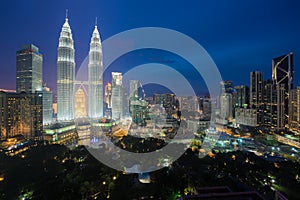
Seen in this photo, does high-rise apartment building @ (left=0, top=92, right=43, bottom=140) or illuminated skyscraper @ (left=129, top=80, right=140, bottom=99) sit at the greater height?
illuminated skyscraper @ (left=129, top=80, right=140, bottom=99)

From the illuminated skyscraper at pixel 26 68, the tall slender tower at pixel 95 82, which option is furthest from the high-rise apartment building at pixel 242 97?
the illuminated skyscraper at pixel 26 68

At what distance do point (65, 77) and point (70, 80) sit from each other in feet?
1.24

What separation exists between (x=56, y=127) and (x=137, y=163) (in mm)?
6440

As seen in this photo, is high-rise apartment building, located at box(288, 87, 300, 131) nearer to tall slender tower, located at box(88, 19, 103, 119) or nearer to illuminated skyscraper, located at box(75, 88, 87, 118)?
tall slender tower, located at box(88, 19, 103, 119)

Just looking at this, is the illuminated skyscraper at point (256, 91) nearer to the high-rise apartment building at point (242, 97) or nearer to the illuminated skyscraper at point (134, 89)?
the high-rise apartment building at point (242, 97)

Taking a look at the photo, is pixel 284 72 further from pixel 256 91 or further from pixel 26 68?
pixel 26 68

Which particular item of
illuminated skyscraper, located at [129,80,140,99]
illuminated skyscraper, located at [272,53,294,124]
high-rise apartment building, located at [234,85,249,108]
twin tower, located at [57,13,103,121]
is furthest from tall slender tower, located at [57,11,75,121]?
illuminated skyscraper, located at [272,53,294,124]

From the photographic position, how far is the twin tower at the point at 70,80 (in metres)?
11.3

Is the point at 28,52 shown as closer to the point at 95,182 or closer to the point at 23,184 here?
the point at 23,184

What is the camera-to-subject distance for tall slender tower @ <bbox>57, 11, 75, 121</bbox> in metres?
11.3

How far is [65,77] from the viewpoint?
37.2 ft

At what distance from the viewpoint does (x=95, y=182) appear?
2832 mm

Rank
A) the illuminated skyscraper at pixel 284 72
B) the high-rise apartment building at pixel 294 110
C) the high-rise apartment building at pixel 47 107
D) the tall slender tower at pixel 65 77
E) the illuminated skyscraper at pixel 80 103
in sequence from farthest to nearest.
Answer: the illuminated skyscraper at pixel 80 103 < the tall slender tower at pixel 65 77 < the high-rise apartment building at pixel 47 107 < the illuminated skyscraper at pixel 284 72 < the high-rise apartment building at pixel 294 110

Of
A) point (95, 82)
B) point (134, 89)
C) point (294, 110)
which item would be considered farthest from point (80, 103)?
point (294, 110)
